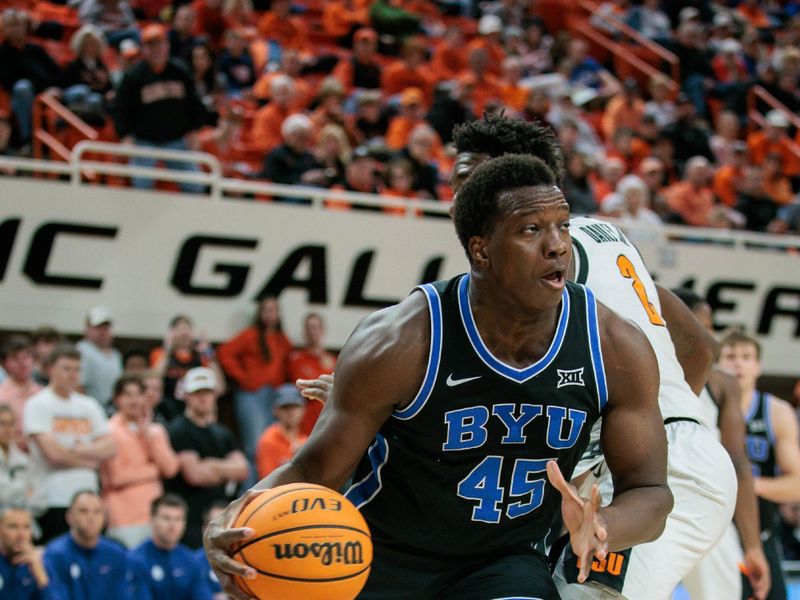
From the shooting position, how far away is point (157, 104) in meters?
10.6

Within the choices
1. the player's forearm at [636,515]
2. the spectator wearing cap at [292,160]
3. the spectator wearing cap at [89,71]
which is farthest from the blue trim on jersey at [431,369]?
the spectator wearing cap at [89,71]

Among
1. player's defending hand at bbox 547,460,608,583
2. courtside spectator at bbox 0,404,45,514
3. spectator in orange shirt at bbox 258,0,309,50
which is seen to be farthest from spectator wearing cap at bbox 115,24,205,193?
player's defending hand at bbox 547,460,608,583

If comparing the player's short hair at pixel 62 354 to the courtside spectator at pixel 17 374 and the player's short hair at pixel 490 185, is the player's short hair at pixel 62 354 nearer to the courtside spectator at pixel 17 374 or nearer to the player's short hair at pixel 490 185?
the courtside spectator at pixel 17 374

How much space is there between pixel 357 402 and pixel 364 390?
0.04 m

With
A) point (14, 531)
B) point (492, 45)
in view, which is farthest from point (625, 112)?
point (14, 531)

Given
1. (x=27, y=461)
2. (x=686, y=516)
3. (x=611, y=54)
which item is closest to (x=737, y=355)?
(x=686, y=516)

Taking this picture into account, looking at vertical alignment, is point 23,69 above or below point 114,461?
above

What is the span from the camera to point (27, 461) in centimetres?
845

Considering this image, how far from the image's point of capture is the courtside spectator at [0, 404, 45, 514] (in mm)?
8031

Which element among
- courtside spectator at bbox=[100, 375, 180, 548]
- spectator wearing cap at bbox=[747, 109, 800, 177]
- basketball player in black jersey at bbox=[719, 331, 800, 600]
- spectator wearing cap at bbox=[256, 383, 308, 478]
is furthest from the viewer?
spectator wearing cap at bbox=[747, 109, 800, 177]

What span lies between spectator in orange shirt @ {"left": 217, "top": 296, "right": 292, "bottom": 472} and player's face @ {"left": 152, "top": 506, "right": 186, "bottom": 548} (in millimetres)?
1935

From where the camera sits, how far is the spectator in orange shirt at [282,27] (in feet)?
47.8

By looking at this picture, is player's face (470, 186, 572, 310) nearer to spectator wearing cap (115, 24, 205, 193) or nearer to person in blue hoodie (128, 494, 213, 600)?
person in blue hoodie (128, 494, 213, 600)

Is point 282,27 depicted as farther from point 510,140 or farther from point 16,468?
point 510,140
